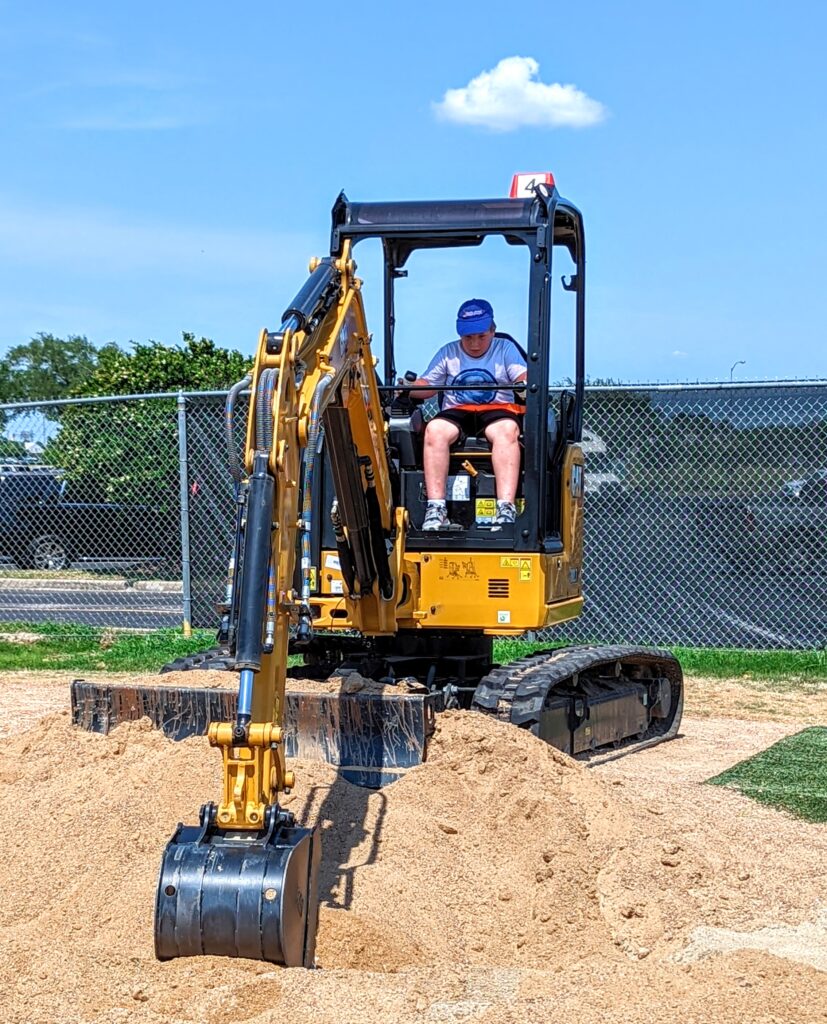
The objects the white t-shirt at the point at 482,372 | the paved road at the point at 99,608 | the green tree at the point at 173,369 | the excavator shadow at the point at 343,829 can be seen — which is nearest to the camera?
the excavator shadow at the point at 343,829

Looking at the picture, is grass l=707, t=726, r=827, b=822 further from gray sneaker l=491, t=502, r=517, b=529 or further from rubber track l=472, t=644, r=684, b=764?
gray sneaker l=491, t=502, r=517, b=529

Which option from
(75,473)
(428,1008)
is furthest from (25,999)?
(75,473)

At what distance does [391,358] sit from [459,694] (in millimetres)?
2260

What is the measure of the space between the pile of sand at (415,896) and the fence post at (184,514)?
5.78 metres

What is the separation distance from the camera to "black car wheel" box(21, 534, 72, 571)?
1448cm

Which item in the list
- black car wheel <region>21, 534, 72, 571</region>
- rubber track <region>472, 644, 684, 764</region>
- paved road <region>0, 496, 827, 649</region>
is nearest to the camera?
rubber track <region>472, 644, 684, 764</region>

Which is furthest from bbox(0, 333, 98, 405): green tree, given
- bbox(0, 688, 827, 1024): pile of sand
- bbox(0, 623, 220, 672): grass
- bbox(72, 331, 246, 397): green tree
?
bbox(0, 688, 827, 1024): pile of sand

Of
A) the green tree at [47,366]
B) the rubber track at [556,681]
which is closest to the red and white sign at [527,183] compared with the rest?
the rubber track at [556,681]

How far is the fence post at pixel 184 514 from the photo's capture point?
494 inches

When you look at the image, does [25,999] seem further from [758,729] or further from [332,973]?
[758,729]

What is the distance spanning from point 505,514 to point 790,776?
2.26 meters

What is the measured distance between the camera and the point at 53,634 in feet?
43.9

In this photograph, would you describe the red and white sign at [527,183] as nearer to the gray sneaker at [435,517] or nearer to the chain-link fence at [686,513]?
the gray sneaker at [435,517]

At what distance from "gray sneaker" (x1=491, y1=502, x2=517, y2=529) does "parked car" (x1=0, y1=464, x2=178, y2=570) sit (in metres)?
7.05
